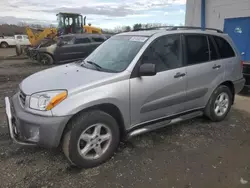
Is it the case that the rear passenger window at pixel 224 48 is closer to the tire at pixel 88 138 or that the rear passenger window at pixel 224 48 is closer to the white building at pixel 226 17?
the tire at pixel 88 138

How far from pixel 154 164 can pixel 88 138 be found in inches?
39.3

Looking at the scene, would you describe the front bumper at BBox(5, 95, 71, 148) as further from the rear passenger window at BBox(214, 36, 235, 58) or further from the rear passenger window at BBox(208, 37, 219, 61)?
the rear passenger window at BBox(214, 36, 235, 58)

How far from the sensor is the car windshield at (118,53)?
3398mm

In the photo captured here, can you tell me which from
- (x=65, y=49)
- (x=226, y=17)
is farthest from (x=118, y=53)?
(x=65, y=49)

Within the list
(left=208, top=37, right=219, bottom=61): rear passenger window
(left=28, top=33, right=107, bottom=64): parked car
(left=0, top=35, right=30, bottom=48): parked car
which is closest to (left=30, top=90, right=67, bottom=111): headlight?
(left=208, top=37, right=219, bottom=61): rear passenger window

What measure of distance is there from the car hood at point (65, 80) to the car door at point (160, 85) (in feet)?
1.61

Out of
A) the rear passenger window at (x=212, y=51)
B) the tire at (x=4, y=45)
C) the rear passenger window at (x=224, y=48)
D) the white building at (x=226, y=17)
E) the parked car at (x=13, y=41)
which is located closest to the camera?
the rear passenger window at (x=212, y=51)

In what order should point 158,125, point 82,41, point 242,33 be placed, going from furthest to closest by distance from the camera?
1. point 82,41
2. point 242,33
3. point 158,125

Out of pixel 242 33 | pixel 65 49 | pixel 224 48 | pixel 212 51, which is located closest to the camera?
pixel 212 51

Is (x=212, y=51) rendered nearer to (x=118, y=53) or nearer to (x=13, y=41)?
(x=118, y=53)

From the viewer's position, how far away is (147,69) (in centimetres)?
318

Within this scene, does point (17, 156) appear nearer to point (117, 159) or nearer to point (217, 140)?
point (117, 159)

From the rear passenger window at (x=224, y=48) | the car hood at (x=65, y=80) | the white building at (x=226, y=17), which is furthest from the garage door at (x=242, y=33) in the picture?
the car hood at (x=65, y=80)

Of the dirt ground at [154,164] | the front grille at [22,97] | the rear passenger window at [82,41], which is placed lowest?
the dirt ground at [154,164]
